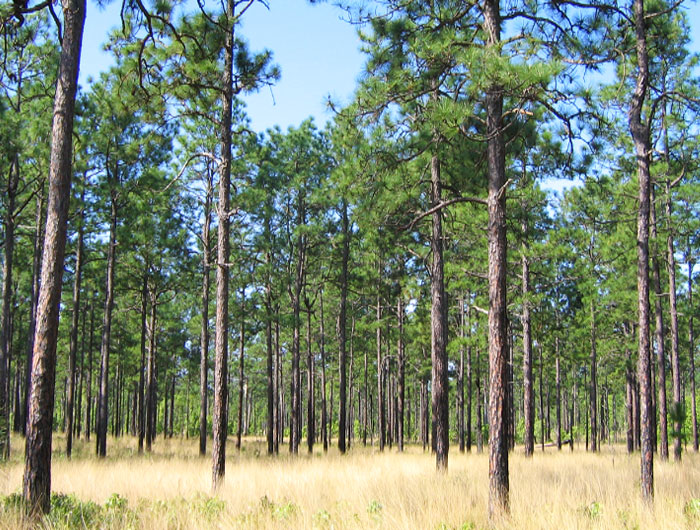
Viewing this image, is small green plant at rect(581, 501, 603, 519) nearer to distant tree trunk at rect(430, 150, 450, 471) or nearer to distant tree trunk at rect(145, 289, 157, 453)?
distant tree trunk at rect(430, 150, 450, 471)

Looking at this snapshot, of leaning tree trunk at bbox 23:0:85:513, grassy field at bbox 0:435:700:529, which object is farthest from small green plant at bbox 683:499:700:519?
leaning tree trunk at bbox 23:0:85:513

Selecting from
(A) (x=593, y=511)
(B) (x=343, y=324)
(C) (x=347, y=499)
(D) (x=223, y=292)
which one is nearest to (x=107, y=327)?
(D) (x=223, y=292)

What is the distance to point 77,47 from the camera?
6.71 metres

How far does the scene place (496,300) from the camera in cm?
718

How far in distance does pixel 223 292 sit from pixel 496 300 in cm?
527

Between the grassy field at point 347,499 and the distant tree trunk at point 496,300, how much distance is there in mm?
425

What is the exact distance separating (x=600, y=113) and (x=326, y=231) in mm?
14886

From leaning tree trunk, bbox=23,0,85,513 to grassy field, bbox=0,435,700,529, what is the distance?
0.35 m

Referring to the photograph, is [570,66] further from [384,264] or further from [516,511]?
[384,264]

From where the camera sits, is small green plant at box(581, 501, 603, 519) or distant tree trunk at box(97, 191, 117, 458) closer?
small green plant at box(581, 501, 603, 519)

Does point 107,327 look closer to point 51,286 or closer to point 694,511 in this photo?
point 51,286

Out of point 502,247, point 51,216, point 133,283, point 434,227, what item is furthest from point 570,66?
point 133,283

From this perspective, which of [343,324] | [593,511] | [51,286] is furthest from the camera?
Answer: [343,324]

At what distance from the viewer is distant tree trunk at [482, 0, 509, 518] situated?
6.82m
